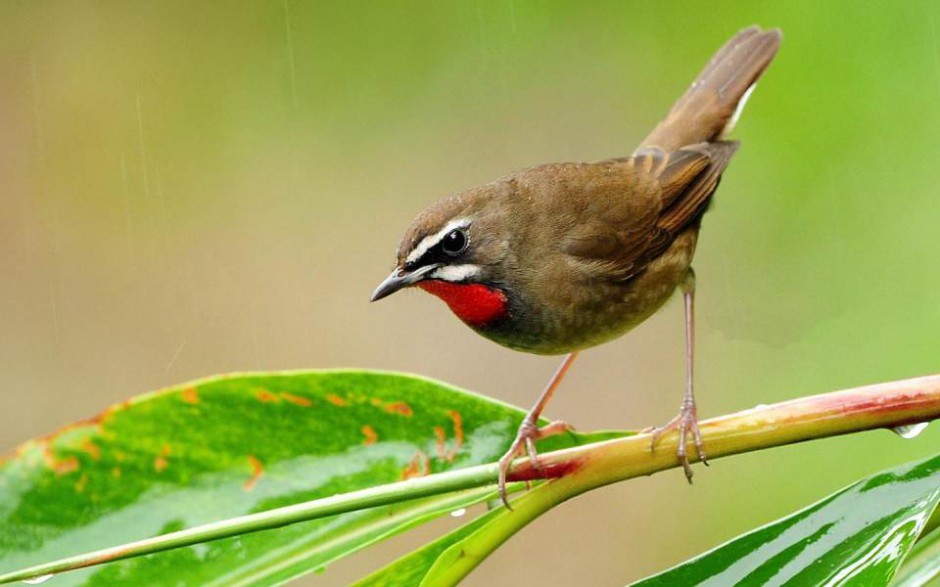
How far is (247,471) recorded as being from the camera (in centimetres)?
265

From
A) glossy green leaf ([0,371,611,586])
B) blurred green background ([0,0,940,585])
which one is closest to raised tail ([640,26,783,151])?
blurred green background ([0,0,940,585])

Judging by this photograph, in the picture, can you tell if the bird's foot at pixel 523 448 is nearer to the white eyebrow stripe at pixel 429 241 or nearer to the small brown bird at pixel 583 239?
the small brown bird at pixel 583 239

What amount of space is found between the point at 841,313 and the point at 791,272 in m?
0.64

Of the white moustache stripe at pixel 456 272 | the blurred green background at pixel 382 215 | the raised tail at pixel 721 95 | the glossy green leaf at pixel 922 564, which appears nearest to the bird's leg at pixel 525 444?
the white moustache stripe at pixel 456 272

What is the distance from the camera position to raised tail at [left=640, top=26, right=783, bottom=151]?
4.88 metres

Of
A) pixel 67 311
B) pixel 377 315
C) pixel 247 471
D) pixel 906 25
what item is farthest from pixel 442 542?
pixel 67 311

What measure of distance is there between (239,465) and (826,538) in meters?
1.18

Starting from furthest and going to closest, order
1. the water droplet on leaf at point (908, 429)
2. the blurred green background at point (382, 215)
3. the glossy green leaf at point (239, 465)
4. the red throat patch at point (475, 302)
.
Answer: the blurred green background at point (382, 215) → the red throat patch at point (475, 302) → the glossy green leaf at point (239, 465) → the water droplet on leaf at point (908, 429)

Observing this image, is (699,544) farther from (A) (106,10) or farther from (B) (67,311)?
(A) (106,10)

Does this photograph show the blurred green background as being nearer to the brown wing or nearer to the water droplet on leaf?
the brown wing

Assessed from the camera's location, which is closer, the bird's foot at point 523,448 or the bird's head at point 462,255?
the bird's foot at point 523,448

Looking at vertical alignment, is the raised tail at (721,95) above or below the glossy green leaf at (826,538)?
above

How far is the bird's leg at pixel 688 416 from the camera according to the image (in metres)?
2.12

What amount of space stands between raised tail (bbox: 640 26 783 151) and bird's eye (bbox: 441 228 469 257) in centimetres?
143
